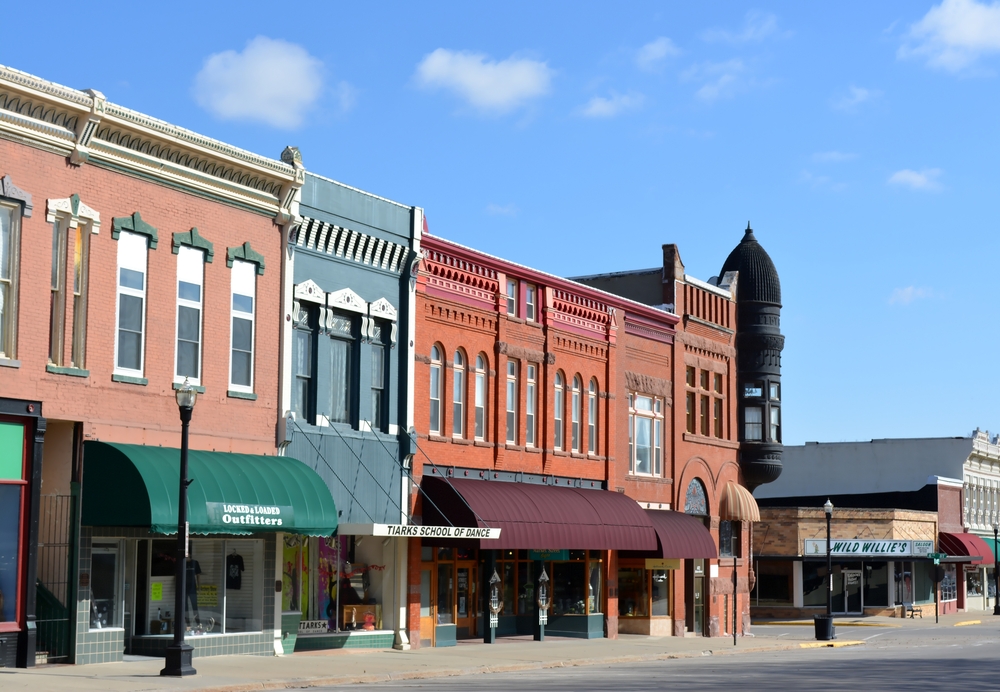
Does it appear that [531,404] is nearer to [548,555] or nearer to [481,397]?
[481,397]

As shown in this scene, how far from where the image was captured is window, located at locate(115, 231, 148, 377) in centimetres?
2538

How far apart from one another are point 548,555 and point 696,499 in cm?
861

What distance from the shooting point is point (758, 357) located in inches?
2170

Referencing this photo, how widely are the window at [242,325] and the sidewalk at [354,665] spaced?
5.49 m

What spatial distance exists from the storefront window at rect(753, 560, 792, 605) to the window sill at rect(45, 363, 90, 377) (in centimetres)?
5075

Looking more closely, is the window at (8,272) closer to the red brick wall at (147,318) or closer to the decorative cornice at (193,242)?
the red brick wall at (147,318)

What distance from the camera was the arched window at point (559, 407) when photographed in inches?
1533

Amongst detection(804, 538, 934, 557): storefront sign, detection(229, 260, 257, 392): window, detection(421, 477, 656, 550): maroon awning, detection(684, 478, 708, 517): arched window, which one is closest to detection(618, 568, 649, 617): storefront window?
detection(421, 477, 656, 550): maroon awning

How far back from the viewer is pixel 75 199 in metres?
24.3

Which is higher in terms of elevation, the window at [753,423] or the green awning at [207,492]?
the window at [753,423]

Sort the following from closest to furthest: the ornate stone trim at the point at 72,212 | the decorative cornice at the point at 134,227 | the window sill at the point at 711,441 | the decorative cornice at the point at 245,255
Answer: the ornate stone trim at the point at 72,212 → the decorative cornice at the point at 134,227 → the decorative cornice at the point at 245,255 → the window sill at the point at 711,441

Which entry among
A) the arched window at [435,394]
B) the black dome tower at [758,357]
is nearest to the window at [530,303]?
the arched window at [435,394]

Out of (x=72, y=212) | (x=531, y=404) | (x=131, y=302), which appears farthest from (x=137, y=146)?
(x=531, y=404)

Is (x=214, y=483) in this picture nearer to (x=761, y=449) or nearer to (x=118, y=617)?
(x=118, y=617)
